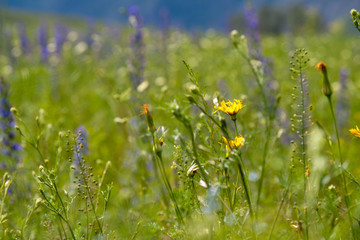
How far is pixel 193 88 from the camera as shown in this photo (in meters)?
0.96

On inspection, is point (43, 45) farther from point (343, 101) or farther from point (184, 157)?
point (184, 157)

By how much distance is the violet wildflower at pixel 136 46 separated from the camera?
317 cm

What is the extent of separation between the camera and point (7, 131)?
213 centimetres

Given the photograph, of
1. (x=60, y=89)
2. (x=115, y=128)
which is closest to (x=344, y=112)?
(x=115, y=128)

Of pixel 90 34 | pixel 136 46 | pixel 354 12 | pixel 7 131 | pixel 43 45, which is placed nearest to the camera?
pixel 354 12

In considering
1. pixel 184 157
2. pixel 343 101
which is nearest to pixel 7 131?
pixel 184 157

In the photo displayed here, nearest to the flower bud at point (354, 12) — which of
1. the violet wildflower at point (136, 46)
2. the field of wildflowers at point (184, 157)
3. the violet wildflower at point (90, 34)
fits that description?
the field of wildflowers at point (184, 157)

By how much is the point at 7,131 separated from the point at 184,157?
1407 millimetres

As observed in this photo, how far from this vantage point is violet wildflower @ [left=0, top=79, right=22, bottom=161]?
2.07 m

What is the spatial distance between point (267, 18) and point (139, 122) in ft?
184

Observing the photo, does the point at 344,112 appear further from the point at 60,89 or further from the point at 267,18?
the point at 267,18

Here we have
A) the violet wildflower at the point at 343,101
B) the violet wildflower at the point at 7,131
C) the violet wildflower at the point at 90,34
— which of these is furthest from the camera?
the violet wildflower at the point at 90,34

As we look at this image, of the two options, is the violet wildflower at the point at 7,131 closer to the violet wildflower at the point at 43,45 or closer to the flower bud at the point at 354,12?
the flower bud at the point at 354,12

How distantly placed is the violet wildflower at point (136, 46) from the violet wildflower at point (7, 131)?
1157mm
